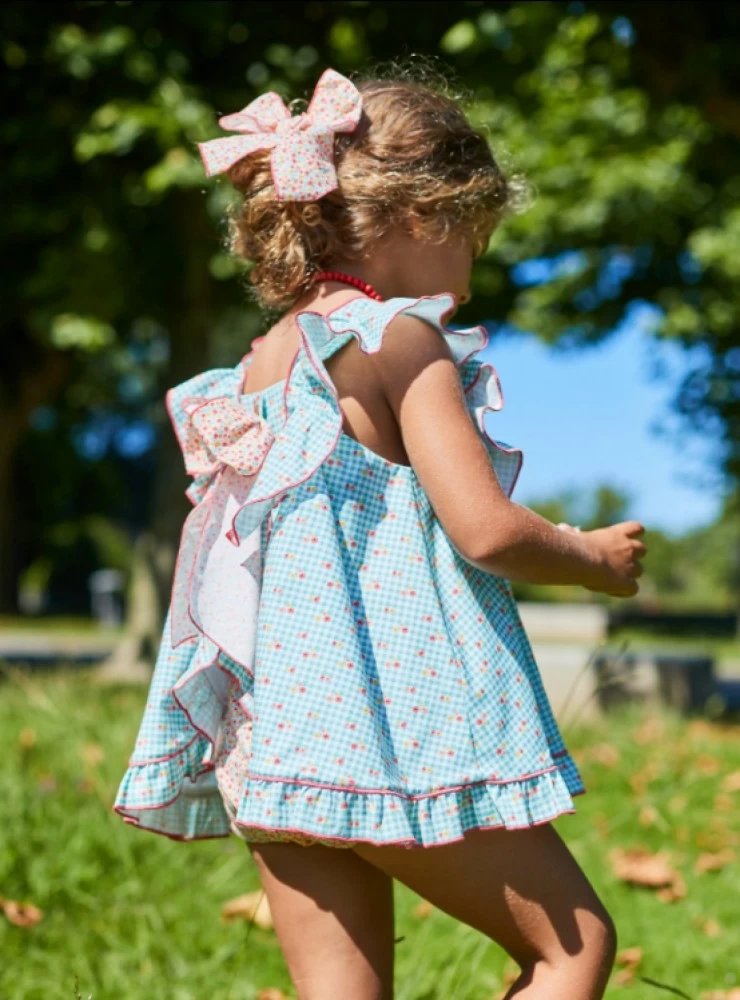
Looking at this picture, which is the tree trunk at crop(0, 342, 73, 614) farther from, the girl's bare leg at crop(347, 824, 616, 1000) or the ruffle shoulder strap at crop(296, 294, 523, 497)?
the girl's bare leg at crop(347, 824, 616, 1000)

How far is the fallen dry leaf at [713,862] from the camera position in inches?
144

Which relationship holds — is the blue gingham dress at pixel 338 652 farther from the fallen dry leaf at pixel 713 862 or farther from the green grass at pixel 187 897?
the fallen dry leaf at pixel 713 862

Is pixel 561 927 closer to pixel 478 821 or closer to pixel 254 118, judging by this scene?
pixel 478 821

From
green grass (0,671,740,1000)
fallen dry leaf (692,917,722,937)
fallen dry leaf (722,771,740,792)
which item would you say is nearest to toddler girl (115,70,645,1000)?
green grass (0,671,740,1000)

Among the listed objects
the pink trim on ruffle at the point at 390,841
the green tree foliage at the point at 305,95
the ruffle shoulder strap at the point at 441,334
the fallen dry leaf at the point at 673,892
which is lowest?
the fallen dry leaf at the point at 673,892

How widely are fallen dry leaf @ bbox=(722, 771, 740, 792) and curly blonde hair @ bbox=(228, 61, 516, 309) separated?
11.4ft

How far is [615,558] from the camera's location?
171 centimetres

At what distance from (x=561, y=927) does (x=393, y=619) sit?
0.45 m

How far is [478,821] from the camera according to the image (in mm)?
1483

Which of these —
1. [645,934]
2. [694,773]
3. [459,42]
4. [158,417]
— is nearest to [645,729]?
[694,773]

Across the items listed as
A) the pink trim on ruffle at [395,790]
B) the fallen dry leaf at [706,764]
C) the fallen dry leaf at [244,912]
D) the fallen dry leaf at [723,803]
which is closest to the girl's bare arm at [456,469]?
the pink trim on ruffle at [395,790]

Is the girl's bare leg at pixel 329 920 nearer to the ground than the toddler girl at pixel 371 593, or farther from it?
nearer to the ground

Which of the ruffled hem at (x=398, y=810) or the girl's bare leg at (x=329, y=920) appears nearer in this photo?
the ruffled hem at (x=398, y=810)

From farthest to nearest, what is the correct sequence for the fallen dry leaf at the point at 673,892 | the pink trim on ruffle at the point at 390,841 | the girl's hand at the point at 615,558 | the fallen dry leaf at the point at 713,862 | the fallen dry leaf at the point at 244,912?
the fallen dry leaf at the point at 713,862 < the fallen dry leaf at the point at 673,892 < the fallen dry leaf at the point at 244,912 < the girl's hand at the point at 615,558 < the pink trim on ruffle at the point at 390,841
